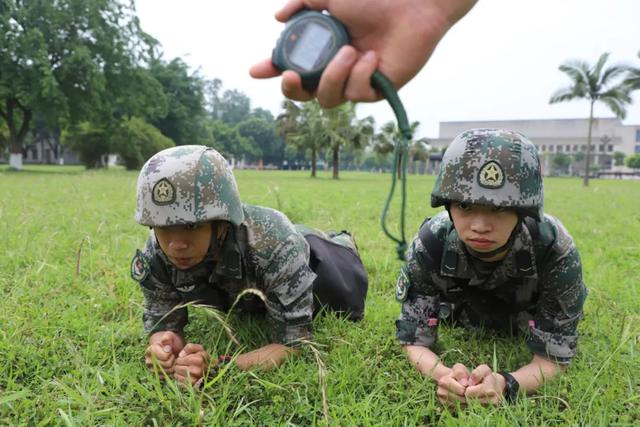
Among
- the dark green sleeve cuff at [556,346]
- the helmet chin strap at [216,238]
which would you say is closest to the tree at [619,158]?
the dark green sleeve cuff at [556,346]

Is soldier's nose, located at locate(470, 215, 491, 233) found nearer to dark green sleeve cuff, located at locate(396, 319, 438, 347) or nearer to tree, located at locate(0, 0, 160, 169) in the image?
dark green sleeve cuff, located at locate(396, 319, 438, 347)

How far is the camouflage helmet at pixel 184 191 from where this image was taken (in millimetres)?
1979

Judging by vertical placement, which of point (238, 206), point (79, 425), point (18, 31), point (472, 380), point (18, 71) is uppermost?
point (18, 31)

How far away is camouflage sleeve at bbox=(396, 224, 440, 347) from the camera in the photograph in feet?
7.52

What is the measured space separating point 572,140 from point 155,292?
296ft

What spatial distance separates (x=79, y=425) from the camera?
173 centimetres

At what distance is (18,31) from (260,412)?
25.7 m

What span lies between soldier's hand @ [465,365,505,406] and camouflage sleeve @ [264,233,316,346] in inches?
31.0

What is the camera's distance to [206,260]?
2.32 metres

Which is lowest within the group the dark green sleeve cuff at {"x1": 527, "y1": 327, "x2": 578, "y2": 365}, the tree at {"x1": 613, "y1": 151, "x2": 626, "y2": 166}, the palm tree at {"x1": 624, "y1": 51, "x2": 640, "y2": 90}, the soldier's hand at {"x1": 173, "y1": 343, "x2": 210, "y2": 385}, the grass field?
the grass field

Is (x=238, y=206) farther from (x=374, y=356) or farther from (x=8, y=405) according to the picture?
(x=8, y=405)

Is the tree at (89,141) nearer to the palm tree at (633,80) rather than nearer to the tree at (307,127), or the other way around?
the tree at (307,127)

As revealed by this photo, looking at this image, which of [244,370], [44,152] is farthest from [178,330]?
[44,152]

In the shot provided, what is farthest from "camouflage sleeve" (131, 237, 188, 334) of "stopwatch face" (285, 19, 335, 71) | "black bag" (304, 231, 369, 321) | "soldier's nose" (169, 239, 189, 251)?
"stopwatch face" (285, 19, 335, 71)
